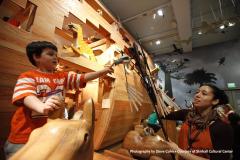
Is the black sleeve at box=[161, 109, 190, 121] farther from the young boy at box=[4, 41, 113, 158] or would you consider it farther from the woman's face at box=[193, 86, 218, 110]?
the young boy at box=[4, 41, 113, 158]

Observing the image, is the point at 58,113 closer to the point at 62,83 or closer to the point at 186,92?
the point at 62,83

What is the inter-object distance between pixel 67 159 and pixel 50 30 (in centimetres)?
151

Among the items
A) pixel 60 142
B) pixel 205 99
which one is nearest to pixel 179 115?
pixel 205 99

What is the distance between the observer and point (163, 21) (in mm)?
4996

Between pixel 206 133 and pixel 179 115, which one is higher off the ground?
pixel 179 115

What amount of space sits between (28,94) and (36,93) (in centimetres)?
12

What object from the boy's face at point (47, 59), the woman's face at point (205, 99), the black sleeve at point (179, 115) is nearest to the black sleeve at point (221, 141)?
the woman's face at point (205, 99)

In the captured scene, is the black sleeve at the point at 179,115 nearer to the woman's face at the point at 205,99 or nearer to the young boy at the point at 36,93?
the woman's face at the point at 205,99

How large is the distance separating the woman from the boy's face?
1226 mm

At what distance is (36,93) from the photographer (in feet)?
3.22

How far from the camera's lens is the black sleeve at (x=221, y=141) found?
51.2 inches

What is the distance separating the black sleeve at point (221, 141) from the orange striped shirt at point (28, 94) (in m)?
1.46

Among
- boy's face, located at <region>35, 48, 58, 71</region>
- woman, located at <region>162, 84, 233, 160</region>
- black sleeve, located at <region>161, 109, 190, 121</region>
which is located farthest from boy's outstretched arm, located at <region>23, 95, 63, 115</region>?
black sleeve, located at <region>161, 109, 190, 121</region>

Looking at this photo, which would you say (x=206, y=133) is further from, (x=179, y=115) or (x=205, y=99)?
(x=179, y=115)
